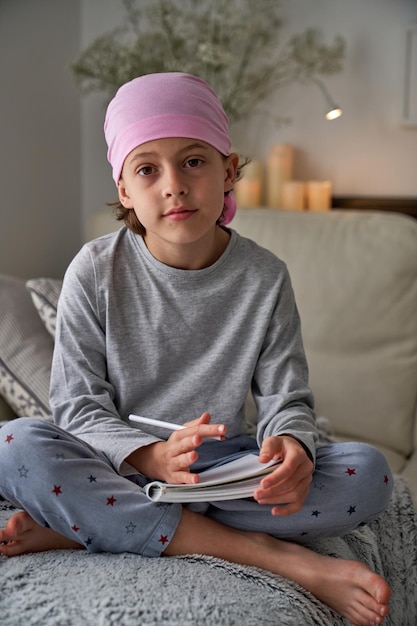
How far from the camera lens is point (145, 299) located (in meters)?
1.49

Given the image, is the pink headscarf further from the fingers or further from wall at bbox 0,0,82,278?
wall at bbox 0,0,82,278

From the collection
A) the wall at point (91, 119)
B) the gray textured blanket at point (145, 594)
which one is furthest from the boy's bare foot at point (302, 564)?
the wall at point (91, 119)

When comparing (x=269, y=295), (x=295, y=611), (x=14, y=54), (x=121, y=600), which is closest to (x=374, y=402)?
(x=269, y=295)

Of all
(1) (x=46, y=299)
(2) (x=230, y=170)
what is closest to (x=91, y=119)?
(1) (x=46, y=299)

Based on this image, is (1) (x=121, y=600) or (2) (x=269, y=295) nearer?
(1) (x=121, y=600)

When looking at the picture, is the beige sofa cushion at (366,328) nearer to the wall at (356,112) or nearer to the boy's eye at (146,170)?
the wall at (356,112)

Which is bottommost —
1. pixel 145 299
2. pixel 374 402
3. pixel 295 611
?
pixel 374 402

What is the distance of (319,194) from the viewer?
257cm

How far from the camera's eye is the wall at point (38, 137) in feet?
8.51

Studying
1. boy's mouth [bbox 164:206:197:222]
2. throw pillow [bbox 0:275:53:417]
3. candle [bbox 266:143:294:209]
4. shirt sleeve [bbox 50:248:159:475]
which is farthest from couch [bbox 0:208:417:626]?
boy's mouth [bbox 164:206:197:222]

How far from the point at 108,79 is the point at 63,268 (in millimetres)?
673

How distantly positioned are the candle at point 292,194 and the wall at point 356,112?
165mm

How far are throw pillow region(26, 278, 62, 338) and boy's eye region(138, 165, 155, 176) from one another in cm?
62

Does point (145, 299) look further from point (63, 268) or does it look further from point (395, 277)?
point (63, 268)
